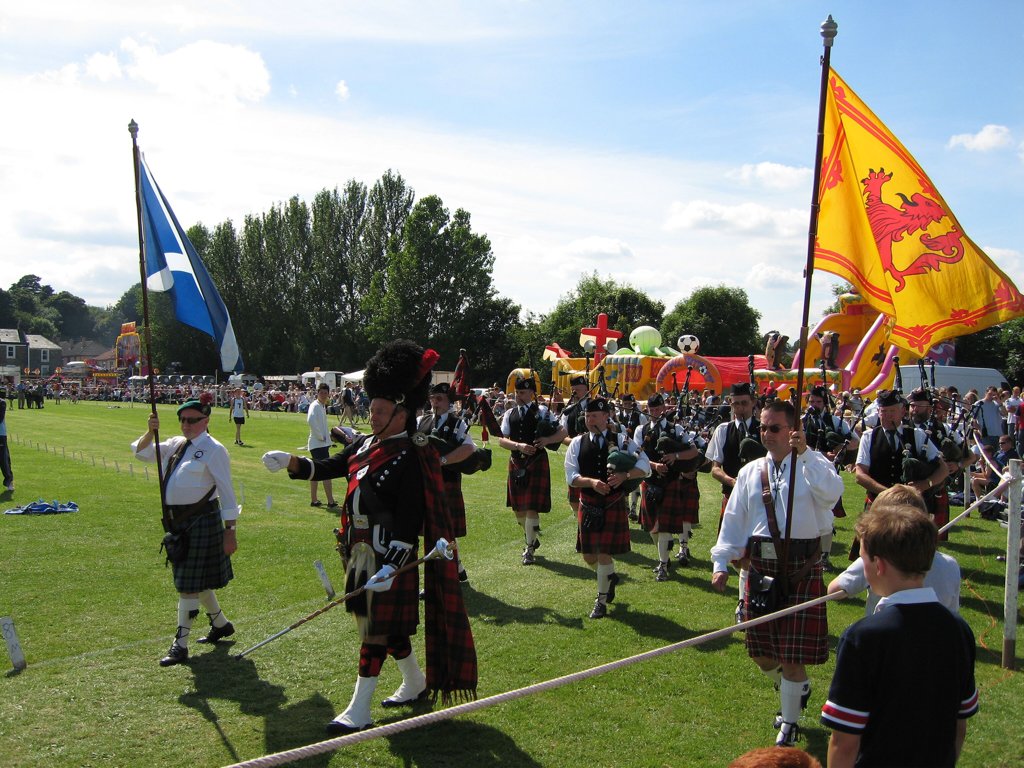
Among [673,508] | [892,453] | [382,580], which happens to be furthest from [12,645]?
[892,453]

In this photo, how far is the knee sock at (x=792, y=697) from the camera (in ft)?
15.1

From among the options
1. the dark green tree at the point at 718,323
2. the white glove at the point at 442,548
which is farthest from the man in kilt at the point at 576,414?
the dark green tree at the point at 718,323

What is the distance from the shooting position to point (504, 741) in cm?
470

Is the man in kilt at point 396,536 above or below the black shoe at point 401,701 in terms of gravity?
above

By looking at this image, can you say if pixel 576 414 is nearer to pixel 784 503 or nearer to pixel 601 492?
pixel 601 492

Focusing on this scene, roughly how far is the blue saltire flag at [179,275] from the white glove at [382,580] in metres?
2.63

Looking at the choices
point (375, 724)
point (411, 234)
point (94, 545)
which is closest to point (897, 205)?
point (375, 724)

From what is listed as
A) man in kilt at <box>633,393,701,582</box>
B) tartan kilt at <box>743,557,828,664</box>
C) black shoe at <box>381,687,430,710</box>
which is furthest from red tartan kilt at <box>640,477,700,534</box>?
black shoe at <box>381,687,430,710</box>

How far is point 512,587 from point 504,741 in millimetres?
3711

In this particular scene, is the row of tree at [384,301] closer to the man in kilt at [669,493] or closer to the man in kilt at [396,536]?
the man in kilt at [669,493]

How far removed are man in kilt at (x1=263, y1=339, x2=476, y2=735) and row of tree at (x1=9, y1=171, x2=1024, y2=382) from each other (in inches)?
1796

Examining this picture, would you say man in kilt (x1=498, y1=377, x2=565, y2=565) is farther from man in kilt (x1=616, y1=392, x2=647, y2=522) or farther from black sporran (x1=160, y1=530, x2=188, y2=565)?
black sporran (x1=160, y1=530, x2=188, y2=565)

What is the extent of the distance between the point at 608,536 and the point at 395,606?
9.65 feet

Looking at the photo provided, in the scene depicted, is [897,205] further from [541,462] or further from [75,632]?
[75,632]
